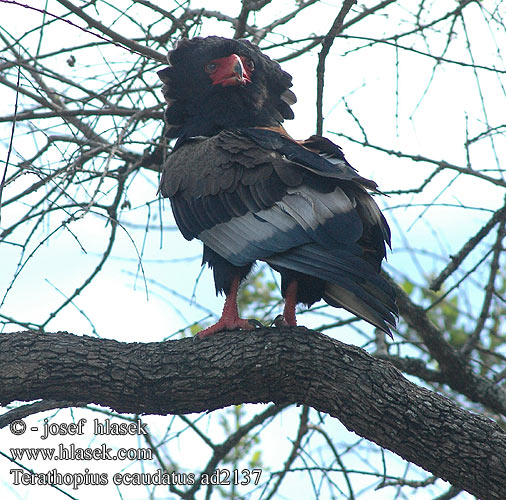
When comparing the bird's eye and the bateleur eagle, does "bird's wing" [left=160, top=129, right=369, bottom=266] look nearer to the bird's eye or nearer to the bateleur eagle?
the bateleur eagle

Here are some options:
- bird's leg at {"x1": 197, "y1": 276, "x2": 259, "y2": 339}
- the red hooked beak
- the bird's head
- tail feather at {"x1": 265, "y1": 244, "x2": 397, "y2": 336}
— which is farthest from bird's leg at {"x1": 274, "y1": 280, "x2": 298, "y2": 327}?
the red hooked beak

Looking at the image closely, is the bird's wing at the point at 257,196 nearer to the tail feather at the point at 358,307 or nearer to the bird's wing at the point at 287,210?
the bird's wing at the point at 287,210

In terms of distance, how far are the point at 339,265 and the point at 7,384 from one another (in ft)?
5.16

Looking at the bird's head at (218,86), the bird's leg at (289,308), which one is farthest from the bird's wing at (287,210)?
the bird's head at (218,86)

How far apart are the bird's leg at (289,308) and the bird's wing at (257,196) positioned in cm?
39

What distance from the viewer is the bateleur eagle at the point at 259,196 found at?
3.59 meters

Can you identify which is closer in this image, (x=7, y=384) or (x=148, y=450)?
(x=7, y=384)

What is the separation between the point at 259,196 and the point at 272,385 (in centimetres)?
94

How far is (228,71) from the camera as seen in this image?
4.47 metres

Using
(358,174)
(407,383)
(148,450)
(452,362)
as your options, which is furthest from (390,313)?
(148,450)

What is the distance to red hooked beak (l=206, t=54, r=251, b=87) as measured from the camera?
443 centimetres

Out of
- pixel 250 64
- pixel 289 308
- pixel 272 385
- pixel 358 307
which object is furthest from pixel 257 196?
pixel 250 64

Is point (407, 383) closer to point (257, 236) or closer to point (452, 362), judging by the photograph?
point (257, 236)

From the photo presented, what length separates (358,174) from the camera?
3.85m
